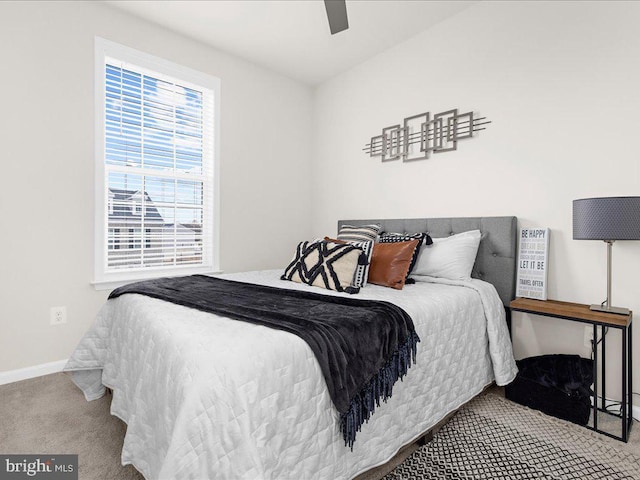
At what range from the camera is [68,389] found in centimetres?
229

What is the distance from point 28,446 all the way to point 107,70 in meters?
2.59

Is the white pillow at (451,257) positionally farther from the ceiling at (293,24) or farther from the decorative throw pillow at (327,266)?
the ceiling at (293,24)

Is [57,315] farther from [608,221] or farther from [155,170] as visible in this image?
[608,221]

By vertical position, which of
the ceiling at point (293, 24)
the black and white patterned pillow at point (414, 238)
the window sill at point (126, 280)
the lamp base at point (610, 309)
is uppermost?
the ceiling at point (293, 24)

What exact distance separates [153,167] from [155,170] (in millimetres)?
29

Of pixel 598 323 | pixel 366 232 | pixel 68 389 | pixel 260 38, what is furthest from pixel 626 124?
pixel 68 389

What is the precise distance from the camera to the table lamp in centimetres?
173

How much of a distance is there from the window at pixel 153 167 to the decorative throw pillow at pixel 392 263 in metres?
1.73

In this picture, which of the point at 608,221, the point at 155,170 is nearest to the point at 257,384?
the point at 608,221

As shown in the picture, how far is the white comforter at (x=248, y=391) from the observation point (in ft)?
3.25

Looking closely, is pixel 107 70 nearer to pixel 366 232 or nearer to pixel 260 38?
pixel 260 38

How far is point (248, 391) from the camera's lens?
1.05 meters

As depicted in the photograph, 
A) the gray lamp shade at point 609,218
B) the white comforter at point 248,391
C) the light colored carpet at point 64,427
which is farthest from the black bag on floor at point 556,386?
the light colored carpet at point 64,427

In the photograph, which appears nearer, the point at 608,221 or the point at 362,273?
the point at 608,221
